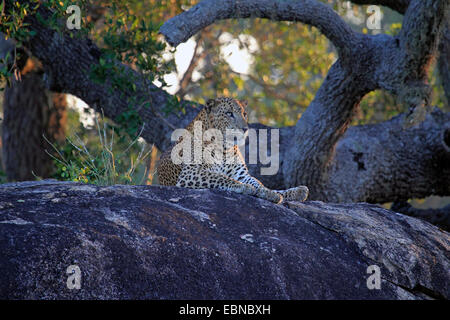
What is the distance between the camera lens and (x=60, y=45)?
9.34 m

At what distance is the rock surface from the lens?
13.4 feet

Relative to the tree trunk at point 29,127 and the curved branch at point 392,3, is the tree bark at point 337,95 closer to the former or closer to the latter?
the curved branch at point 392,3

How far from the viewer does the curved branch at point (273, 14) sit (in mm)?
7371

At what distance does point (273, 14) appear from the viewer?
7957 mm

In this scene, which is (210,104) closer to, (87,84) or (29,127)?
→ (87,84)

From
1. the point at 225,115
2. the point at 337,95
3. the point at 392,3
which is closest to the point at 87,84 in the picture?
the point at 225,115

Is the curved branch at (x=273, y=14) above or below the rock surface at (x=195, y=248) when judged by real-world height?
above

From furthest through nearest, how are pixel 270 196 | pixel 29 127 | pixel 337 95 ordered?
pixel 29 127 → pixel 337 95 → pixel 270 196

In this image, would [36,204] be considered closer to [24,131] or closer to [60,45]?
[60,45]

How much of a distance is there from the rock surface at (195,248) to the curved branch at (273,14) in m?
2.75

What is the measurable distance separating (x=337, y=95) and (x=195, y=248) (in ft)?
15.6

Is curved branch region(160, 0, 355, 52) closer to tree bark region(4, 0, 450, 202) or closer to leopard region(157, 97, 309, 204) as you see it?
tree bark region(4, 0, 450, 202)

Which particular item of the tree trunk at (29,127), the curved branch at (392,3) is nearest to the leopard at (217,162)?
Result: the curved branch at (392,3)

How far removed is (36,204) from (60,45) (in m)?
5.25
